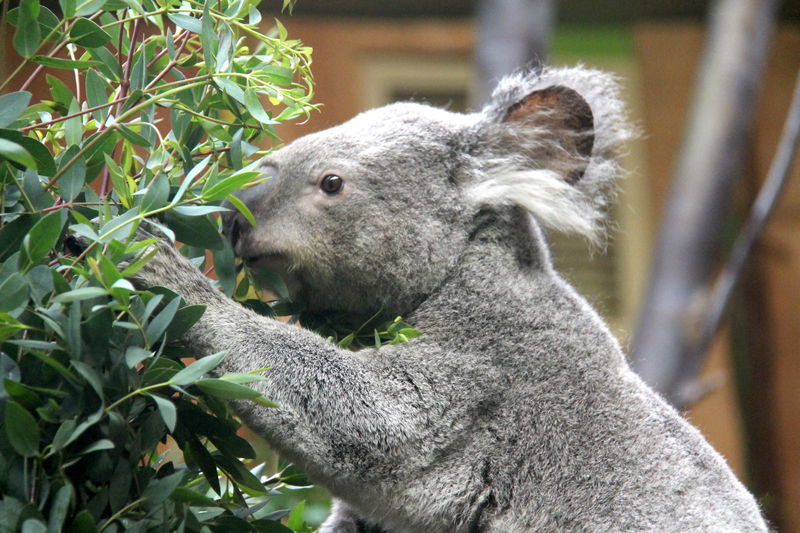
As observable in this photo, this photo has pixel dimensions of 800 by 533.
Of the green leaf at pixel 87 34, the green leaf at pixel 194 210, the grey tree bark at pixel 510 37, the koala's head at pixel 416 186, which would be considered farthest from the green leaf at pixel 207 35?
the grey tree bark at pixel 510 37

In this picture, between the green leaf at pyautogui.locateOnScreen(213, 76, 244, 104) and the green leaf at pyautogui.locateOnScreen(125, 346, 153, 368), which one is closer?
the green leaf at pyautogui.locateOnScreen(125, 346, 153, 368)

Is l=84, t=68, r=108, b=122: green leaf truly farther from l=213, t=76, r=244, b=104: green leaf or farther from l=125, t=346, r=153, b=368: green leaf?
l=125, t=346, r=153, b=368: green leaf

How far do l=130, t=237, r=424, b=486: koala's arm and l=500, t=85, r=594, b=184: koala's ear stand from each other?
0.80m

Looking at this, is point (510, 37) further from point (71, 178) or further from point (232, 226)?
point (71, 178)

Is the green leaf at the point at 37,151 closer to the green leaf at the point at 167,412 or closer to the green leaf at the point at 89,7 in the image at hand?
the green leaf at the point at 89,7

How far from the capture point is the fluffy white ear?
8.16 feet

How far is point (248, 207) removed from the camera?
225 cm

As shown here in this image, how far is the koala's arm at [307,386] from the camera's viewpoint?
73.9 inches

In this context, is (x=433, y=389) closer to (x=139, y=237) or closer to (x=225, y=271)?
(x=225, y=271)

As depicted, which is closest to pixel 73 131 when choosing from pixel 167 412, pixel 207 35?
pixel 207 35

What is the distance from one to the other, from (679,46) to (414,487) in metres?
7.30

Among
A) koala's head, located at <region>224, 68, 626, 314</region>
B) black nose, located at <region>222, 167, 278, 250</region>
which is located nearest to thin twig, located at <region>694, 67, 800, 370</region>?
koala's head, located at <region>224, 68, 626, 314</region>

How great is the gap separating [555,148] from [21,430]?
1.66m

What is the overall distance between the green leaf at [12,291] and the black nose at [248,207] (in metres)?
0.76
